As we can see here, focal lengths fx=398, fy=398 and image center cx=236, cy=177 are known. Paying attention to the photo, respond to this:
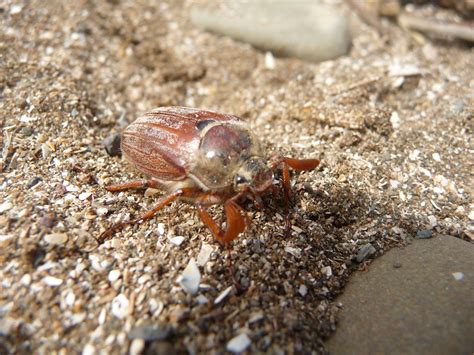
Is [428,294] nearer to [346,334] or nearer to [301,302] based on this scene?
[346,334]

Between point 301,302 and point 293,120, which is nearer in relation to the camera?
point 301,302

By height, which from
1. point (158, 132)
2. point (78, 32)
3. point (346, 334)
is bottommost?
point (346, 334)

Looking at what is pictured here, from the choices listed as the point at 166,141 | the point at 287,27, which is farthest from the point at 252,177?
the point at 287,27

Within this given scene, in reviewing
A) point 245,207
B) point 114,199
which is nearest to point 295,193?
point 245,207

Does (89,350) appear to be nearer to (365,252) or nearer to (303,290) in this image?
(303,290)

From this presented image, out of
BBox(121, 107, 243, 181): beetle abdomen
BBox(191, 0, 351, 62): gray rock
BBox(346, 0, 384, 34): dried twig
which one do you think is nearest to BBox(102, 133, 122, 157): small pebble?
BBox(121, 107, 243, 181): beetle abdomen

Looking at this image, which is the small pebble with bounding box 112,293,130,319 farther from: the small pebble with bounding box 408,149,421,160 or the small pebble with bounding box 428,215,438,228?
the small pebble with bounding box 408,149,421,160
